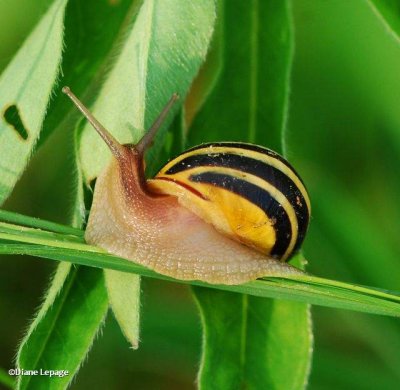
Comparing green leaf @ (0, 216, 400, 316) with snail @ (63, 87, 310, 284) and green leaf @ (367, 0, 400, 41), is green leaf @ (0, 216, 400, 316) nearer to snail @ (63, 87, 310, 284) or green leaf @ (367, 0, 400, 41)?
snail @ (63, 87, 310, 284)

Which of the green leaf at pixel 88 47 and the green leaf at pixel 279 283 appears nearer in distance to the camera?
the green leaf at pixel 279 283

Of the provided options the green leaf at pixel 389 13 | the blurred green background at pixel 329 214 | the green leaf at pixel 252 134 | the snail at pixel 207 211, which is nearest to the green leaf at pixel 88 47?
the snail at pixel 207 211

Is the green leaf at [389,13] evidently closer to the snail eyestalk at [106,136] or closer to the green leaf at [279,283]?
the green leaf at [279,283]

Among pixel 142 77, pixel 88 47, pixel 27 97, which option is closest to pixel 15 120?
pixel 27 97

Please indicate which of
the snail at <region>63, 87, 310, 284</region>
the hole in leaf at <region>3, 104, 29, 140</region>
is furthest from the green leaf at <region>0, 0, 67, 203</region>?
the snail at <region>63, 87, 310, 284</region>

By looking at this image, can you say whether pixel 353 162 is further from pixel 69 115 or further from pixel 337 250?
pixel 69 115
